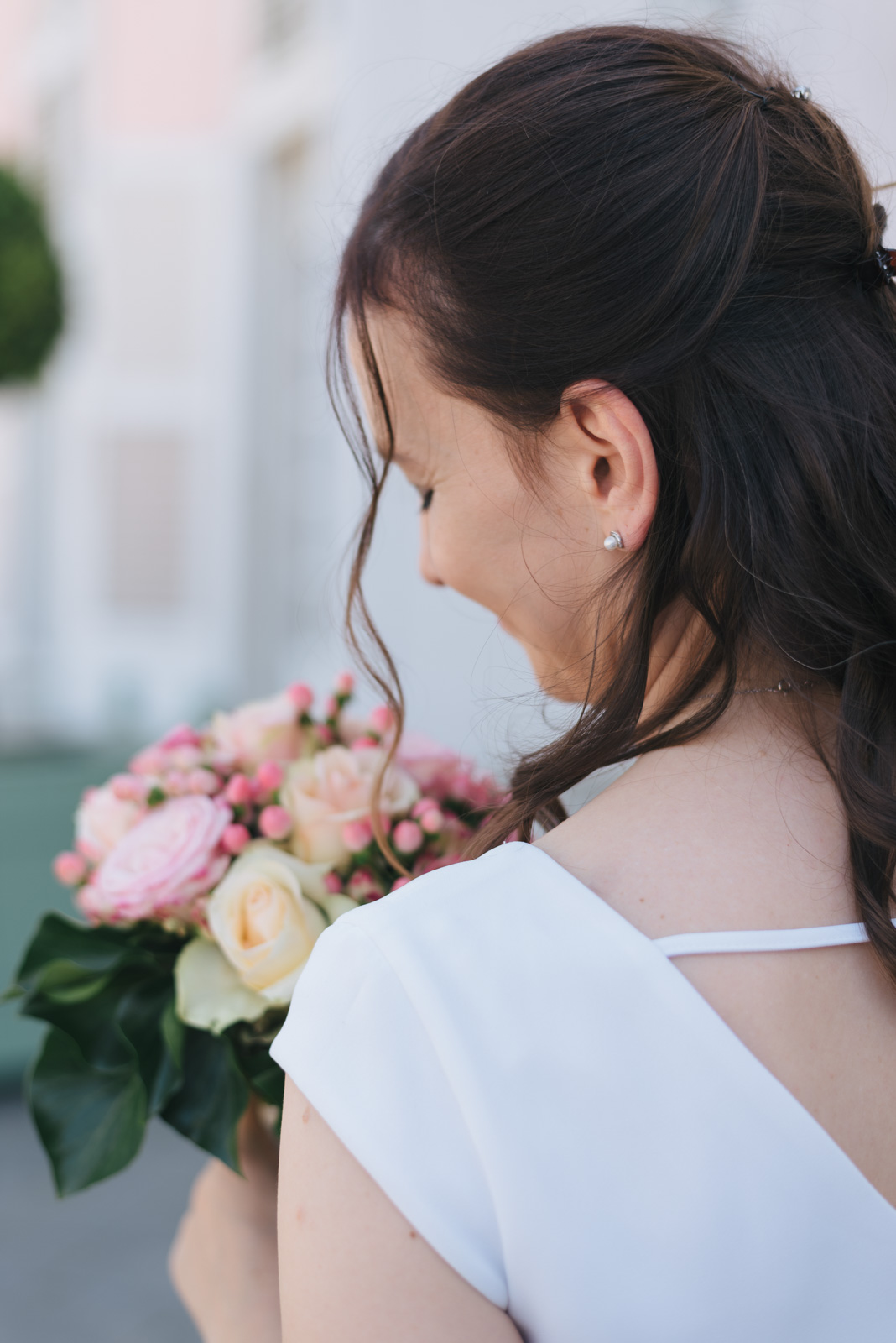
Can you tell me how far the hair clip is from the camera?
0.73 metres

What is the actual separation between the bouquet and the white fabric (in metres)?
0.32

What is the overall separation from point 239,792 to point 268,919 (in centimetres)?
14

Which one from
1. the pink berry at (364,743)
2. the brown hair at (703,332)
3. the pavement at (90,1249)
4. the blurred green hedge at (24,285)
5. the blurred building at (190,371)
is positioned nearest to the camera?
the brown hair at (703,332)

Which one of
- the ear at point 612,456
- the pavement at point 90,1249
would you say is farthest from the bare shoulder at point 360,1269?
the pavement at point 90,1249

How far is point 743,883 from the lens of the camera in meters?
0.61

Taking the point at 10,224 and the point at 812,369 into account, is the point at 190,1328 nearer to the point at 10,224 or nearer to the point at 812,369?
the point at 812,369

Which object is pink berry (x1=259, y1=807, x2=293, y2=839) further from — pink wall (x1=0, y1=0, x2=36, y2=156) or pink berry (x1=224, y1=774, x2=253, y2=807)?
pink wall (x1=0, y1=0, x2=36, y2=156)

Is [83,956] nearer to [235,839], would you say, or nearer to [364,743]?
[235,839]

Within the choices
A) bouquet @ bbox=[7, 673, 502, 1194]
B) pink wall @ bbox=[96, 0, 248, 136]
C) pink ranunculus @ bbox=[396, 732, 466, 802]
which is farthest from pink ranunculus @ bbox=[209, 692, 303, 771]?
pink wall @ bbox=[96, 0, 248, 136]

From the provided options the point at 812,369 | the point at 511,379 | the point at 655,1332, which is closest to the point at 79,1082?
the point at 655,1332

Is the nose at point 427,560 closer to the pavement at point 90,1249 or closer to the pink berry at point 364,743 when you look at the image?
the pink berry at point 364,743

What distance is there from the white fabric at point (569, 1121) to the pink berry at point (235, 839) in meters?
0.36

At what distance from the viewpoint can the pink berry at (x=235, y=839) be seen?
0.93 meters

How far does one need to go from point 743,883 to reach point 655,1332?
0.23m
